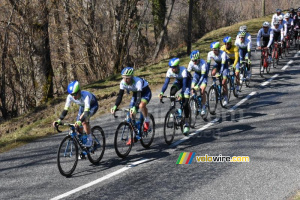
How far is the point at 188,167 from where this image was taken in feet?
27.2

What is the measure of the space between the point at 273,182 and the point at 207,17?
120 ft

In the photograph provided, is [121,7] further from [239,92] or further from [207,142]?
[207,142]

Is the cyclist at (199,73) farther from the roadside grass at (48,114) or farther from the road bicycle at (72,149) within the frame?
the roadside grass at (48,114)

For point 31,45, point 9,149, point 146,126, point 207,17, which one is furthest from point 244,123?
point 207,17

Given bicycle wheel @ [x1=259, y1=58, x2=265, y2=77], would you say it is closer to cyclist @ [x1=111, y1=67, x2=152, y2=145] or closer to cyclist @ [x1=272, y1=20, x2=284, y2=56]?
cyclist @ [x1=272, y1=20, x2=284, y2=56]

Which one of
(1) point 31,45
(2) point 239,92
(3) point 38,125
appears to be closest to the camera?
(3) point 38,125

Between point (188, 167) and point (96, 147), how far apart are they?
2.22m

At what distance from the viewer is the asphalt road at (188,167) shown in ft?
23.5

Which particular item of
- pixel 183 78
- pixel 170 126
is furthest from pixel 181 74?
pixel 170 126

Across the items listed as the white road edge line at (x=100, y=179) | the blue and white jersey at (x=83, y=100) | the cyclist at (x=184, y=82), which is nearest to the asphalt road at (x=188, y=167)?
the white road edge line at (x=100, y=179)

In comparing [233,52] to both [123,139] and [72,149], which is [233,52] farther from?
[72,149]

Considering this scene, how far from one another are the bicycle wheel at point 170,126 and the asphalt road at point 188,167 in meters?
0.21

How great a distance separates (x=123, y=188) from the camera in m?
7.45

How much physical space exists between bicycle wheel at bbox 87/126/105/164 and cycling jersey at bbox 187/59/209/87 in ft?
11.9
